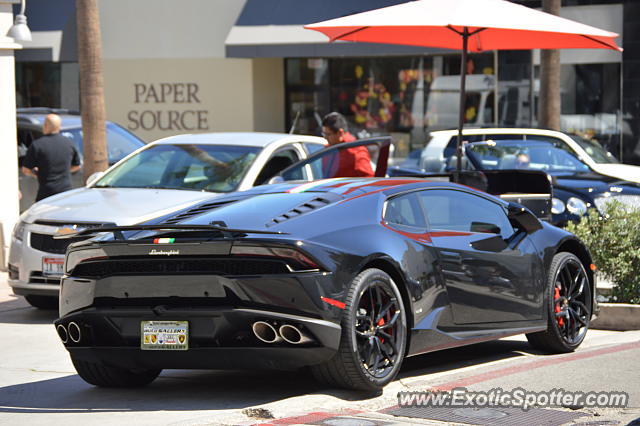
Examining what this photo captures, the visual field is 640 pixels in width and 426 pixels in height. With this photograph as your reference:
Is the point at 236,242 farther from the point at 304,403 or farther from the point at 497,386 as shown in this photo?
the point at 497,386

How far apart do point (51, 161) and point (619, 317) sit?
7.03 metres

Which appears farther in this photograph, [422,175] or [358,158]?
[422,175]

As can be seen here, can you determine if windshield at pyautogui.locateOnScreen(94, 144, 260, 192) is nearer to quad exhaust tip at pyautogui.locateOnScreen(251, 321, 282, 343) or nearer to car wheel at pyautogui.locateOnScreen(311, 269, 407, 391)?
car wheel at pyautogui.locateOnScreen(311, 269, 407, 391)

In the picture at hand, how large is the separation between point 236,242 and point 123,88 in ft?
68.3

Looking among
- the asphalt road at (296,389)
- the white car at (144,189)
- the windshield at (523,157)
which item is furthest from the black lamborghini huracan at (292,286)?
the windshield at (523,157)

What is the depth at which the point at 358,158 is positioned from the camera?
10586 mm

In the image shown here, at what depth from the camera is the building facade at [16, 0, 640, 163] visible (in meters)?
23.5

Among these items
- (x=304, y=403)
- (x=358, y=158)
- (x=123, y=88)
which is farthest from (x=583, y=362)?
(x=123, y=88)

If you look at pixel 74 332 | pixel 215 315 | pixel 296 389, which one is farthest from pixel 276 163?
pixel 215 315

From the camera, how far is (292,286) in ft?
20.7

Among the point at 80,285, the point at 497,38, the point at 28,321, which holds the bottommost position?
the point at 28,321

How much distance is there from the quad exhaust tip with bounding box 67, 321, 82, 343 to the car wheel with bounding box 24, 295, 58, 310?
4119 mm

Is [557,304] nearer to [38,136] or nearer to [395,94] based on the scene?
[38,136]

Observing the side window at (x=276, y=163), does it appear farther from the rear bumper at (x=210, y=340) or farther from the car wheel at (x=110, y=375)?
the rear bumper at (x=210, y=340)
